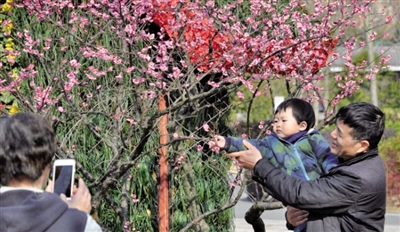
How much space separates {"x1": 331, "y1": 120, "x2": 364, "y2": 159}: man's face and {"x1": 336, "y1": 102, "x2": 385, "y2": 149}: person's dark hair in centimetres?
2

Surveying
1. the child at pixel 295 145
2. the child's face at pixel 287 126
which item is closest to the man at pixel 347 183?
the child at pixel 295 145

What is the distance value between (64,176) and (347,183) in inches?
49.3

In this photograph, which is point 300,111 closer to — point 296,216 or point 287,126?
point 287,126

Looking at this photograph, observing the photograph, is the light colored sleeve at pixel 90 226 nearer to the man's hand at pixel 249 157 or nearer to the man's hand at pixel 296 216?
the man's hand at pixel 249 157

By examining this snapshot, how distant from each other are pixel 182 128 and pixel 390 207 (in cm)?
1062

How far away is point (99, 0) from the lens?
489cm

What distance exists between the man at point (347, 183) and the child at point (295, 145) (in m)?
0.31

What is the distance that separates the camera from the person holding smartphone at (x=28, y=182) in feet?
7.54

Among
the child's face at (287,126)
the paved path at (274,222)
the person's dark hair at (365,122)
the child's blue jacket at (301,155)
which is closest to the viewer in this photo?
the person's dark hair at (365,122)

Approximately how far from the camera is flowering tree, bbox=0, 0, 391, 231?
186 inches

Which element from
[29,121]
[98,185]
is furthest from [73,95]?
[29,121]

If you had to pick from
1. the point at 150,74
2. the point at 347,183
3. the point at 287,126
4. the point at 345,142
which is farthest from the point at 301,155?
the point at 150,74

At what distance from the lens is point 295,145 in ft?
12.4

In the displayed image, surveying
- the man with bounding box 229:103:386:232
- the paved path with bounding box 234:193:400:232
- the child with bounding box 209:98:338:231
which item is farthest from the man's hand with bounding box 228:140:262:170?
the paved path with bounding box 234:193:400:232
